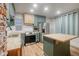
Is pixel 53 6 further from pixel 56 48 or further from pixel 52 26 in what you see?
pixel 56 48

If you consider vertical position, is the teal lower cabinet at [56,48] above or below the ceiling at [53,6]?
below

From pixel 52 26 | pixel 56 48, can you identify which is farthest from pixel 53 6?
pixel 56 48

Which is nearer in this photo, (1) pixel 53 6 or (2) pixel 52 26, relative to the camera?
(1) pixel 53 6

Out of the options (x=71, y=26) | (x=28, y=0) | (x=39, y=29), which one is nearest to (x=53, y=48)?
(x=71, y=26)

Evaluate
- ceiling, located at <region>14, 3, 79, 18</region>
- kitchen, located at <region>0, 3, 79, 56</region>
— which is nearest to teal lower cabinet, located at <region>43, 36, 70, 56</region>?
kitchen, located at <region>0, 3, 79, 56</region>

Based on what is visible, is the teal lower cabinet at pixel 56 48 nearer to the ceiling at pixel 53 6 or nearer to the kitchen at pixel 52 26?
the kitchen at pixel 52 26

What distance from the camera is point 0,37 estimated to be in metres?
0.82

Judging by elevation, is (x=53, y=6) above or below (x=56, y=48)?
above

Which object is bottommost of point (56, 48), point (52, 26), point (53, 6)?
point (56, 48)

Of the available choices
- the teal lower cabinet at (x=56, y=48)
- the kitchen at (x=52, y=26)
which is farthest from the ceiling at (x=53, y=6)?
the teal lower cabinet at (x=56, y=48)

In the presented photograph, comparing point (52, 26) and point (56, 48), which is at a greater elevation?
point (52, 26)

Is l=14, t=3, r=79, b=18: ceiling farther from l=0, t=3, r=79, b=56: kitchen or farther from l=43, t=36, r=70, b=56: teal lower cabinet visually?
l=43, t=36, r=70, b=56: teal lower cabinet

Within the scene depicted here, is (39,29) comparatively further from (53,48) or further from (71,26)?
(53,48)

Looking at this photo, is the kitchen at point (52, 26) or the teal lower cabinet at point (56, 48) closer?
the kitchen at point (52, 26)
